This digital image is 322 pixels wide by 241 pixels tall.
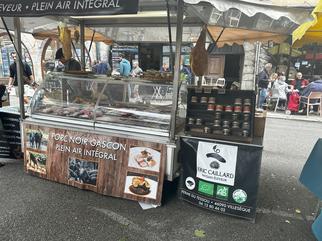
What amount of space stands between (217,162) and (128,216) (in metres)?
1.17

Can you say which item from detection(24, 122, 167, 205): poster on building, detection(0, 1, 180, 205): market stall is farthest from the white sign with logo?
detection(24, 122, 167, 205): poster on building

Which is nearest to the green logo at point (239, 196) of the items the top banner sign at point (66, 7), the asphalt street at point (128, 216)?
the asphalt street at point (128, 216)

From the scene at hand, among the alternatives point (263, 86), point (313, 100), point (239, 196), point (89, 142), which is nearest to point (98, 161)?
point (89, 142)

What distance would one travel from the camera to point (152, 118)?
353 centimetres

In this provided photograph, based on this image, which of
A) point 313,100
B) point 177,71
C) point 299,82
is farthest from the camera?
point 299,82

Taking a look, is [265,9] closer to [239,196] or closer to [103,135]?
[239,196]

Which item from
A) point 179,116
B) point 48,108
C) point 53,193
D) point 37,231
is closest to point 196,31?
point 179,116

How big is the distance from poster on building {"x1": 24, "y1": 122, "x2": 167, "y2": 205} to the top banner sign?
1.46m

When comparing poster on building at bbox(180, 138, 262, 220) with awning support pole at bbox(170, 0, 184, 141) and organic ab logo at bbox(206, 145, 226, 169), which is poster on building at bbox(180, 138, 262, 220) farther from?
awning support pole at bbox(170, 0, 184, 141)

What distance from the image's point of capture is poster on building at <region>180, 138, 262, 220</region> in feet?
9.75

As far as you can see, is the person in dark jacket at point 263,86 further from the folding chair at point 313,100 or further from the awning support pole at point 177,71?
the awning support pole at point 177,71

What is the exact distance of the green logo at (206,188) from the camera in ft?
10.3

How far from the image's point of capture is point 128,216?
3.13 metres

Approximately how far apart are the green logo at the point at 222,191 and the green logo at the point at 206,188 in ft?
0.22
